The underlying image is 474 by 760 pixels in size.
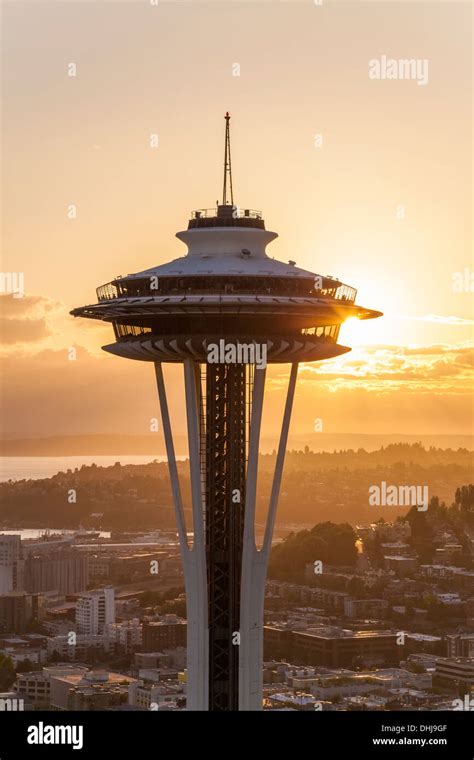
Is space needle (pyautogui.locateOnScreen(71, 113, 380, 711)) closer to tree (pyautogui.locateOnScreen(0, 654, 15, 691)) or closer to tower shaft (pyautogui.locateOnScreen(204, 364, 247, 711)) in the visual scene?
tower shaft (pyautogui.locateOnScreen(204, 364, 247, 711))

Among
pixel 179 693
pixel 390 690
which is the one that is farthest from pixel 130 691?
pixel 390 690

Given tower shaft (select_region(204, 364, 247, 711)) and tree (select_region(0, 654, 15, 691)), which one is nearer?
tower shaft (select_region(204, 364, 247, 711))

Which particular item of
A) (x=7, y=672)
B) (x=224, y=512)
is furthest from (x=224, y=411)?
(x=7, y=672)

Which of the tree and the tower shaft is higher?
the tower shaft

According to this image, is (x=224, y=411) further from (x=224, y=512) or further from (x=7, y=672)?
(x=7, y=672)

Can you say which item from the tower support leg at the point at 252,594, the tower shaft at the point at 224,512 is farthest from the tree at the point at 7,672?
the tower shaft at the point at 224,512

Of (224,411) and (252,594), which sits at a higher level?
(224,411)

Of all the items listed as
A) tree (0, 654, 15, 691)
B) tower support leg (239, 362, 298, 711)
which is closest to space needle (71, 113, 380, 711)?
tower support leg (239, 362, 298, 711)

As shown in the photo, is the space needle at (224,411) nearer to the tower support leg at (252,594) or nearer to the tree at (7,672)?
the tower support leg at (252,594)
